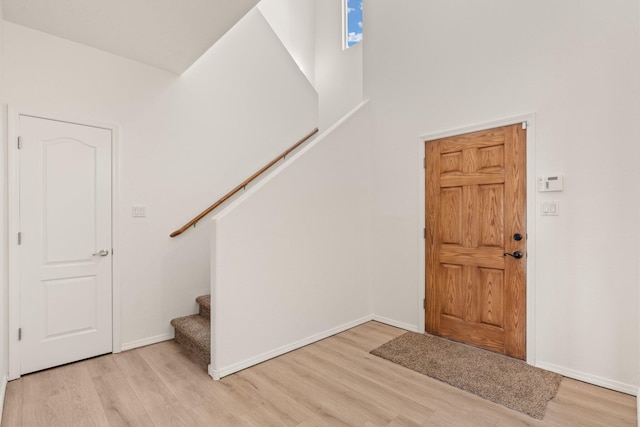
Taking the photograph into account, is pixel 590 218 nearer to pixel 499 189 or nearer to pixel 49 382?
pixel 499 189

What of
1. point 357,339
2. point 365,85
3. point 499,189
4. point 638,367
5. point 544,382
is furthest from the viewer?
point 365,85

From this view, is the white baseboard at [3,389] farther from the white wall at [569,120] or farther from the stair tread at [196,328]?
the white wall at [569,120]

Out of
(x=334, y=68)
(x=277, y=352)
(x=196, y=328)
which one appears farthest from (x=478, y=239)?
(x=334, y=68)

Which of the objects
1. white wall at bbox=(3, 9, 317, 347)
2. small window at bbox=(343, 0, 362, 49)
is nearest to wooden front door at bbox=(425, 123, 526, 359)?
white wall at bbox=(3, 9, 317, 347)

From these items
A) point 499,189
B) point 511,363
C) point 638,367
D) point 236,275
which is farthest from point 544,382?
point 236,275

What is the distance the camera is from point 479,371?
2.52 meters

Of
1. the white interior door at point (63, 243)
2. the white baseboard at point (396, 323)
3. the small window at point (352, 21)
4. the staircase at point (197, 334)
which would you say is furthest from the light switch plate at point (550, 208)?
the small window at point (352, 21)

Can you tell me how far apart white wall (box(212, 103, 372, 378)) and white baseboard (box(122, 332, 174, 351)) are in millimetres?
1052

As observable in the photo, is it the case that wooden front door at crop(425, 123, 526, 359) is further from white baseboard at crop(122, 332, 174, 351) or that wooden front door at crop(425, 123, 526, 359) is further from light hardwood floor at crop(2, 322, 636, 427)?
white baseboard at crop(122, 332, 174, 351)

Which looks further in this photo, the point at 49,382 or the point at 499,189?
the point at 499,189

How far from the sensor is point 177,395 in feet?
7.41

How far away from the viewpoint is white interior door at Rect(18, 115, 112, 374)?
2.56m

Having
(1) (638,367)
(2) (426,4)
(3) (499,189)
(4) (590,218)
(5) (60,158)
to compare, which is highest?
(2) (426,4)

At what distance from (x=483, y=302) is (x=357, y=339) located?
1225 mm
